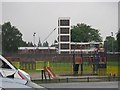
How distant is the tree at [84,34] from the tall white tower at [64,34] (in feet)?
58.8

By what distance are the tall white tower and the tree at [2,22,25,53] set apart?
14.4 metres

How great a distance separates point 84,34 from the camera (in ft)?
487

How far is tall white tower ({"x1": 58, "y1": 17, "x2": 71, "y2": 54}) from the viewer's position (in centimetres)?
12456

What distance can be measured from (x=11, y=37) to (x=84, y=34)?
43.4m

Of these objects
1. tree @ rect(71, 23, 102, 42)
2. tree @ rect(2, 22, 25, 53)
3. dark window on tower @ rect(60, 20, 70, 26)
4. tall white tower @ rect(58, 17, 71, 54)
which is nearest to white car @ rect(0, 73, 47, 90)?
tree @ rect(2, 22, 25, 53)

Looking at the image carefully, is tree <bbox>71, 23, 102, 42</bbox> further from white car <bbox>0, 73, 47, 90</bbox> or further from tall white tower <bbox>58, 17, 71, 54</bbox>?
white car <bbox>0, 73, 47, 90</bbox>

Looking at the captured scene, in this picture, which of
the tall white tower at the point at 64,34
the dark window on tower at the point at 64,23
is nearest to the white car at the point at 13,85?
the tall white tower at the point at 64,34

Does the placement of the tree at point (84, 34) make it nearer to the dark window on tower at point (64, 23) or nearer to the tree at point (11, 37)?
the dark window on tower at point (64, 23)

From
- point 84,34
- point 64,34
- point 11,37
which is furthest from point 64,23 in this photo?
point 84,34

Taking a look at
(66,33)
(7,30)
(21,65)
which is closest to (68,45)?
(66,33)

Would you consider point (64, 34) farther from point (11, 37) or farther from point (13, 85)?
point (13, 85)

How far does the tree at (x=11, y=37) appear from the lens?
345ft

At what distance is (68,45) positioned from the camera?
125 meters

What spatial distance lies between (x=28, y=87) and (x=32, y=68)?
110 ft
